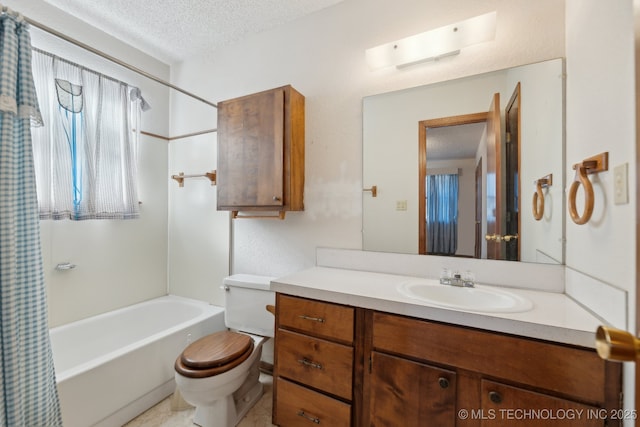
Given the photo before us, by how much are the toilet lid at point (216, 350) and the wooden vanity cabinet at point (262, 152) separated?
809 millimetres

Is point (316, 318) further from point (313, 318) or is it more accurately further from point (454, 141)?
point (454, 141)

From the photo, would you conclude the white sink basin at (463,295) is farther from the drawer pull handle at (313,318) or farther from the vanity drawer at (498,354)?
the drawer pull handle at (313,318)

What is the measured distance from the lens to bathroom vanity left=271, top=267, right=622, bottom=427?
799 mm

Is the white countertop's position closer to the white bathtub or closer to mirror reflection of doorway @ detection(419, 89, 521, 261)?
mirror reflection of doorway @ detection(419, 89, 521, 261)

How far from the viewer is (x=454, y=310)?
943 mm

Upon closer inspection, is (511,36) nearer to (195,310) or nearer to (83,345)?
(195,310)

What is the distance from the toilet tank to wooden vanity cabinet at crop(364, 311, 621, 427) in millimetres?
858

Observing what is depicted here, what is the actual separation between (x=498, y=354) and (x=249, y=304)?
4.73ft

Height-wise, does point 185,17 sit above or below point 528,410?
above

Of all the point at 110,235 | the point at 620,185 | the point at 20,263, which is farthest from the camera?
the point at 110,235

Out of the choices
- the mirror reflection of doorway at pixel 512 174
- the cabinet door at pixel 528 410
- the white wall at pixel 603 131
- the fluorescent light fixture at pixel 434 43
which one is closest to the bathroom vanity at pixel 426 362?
the cabinet door at pixel 528 410

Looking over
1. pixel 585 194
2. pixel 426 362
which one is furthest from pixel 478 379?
pixel 585 194

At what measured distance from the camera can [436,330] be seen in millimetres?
971

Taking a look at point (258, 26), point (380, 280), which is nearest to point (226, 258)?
point (380, 280)
